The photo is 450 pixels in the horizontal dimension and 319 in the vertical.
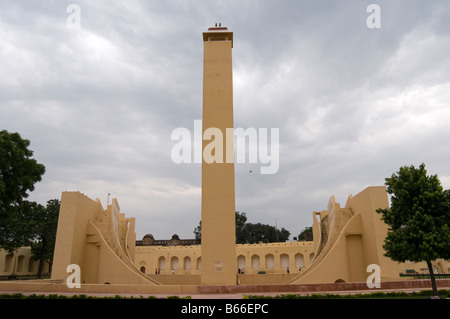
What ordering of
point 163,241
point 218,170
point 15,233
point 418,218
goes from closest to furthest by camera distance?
point 418,218
point 218,170
point 15,233
point 163,241

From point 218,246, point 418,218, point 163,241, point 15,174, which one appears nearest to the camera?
point 418,218

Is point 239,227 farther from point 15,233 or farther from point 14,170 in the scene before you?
point 14,170

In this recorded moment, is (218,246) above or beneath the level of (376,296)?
above

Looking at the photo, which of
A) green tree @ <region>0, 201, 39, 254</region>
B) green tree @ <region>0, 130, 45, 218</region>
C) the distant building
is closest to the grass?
green tree @ <region>0, 130, 45, 218</region>

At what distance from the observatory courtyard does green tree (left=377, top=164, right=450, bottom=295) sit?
2624mm

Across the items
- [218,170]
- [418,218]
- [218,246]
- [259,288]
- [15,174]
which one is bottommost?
[259,288]

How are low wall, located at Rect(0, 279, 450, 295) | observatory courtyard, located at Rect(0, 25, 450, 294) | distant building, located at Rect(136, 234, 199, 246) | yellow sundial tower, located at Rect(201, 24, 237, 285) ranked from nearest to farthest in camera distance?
low wall, located at Rect(0, 279, 450, 295)
observatory courtyard, located at Rect(0, 25, 450, 294)
yellow sundial tower, located at Rect(201, 24, 237, 285)
distant building, located at Rect(136, 234, 199, 246)

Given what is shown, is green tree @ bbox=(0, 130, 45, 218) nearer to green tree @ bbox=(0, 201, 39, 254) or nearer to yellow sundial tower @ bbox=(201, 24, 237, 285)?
yellow sundial tower @ bbox=(201, 24, 237, 285)

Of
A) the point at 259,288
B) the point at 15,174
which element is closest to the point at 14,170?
the point at 15,174

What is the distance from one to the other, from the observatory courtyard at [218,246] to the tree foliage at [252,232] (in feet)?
104

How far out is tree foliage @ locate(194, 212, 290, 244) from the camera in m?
49.7

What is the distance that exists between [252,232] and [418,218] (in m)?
40.7

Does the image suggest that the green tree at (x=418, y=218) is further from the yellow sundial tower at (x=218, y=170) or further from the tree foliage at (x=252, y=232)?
the tree foliage at (x=252, y=232)

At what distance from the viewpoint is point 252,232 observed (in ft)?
165
